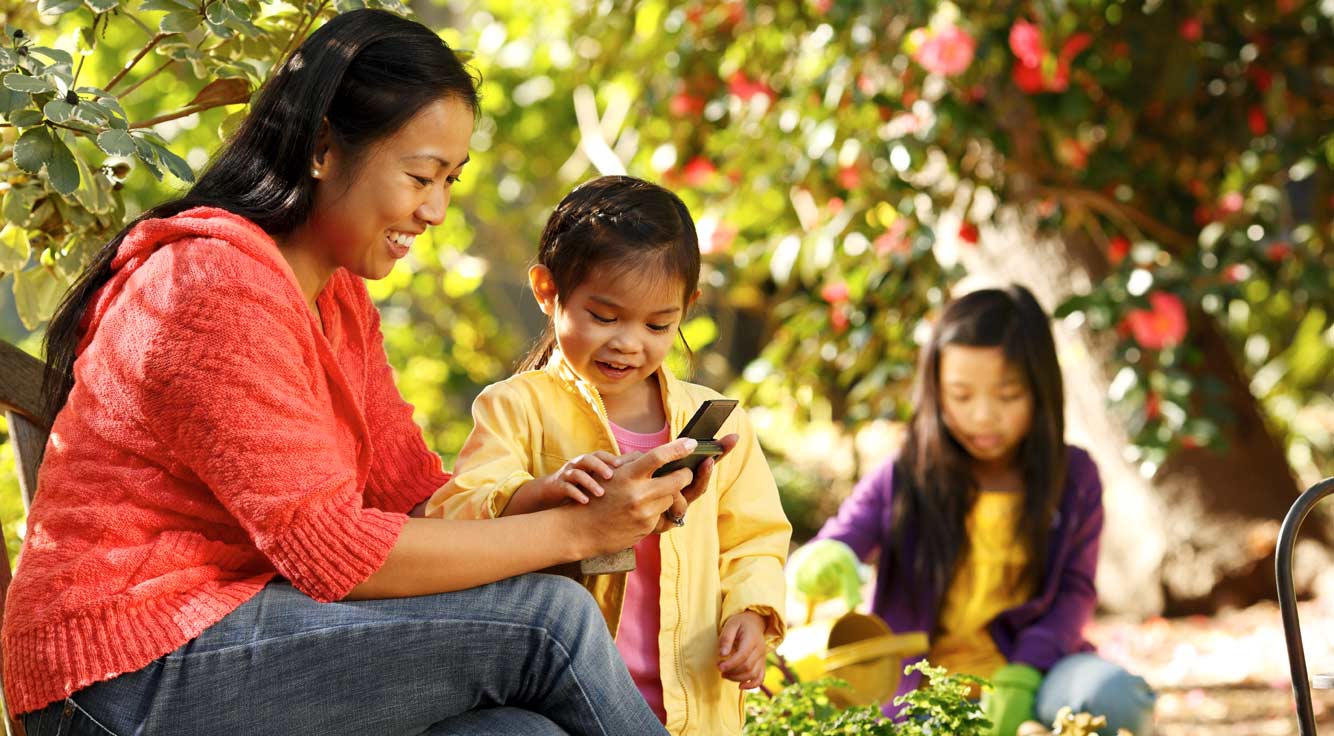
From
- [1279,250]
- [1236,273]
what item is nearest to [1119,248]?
[1236,273]

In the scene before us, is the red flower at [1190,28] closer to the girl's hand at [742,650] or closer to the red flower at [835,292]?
the red flower at [835,292]

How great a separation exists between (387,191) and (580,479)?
16.5 inches

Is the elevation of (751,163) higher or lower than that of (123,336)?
higher

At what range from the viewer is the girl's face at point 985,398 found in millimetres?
2988

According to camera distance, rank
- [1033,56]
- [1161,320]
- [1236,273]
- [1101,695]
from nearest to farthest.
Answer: [1101,695] < [1161,320] < [1033,56] < [1236,273]

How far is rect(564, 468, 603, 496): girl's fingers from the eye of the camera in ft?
5.73

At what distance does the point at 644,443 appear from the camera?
211 cm

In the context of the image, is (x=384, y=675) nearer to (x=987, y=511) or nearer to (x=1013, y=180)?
(x=987, y=511)

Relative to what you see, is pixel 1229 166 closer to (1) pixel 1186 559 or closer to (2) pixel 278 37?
(1) pixel 1186 559

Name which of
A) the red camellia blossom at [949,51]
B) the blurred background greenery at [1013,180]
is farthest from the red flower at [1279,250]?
the red camellia blossom at [949,51]

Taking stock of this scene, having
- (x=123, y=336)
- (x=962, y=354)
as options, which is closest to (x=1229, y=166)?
(x=962, y=354)

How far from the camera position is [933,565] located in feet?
9.84

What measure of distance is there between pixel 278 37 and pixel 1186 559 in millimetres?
3155

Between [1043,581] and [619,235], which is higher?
[619,235]
